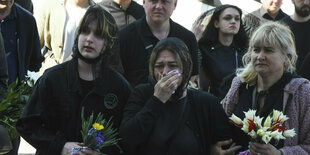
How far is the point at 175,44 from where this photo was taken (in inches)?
186

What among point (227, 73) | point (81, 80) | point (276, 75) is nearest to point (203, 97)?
point (276, 75)

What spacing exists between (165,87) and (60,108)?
0.79m

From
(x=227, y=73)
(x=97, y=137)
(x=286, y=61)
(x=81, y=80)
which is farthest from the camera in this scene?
(x=227, y=73)

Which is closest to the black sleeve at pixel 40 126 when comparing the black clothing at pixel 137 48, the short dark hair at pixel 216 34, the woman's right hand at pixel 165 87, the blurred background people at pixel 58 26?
the woman's right hand at pixel 165 87

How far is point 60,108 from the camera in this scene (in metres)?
4.57

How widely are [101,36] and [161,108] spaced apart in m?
0.73

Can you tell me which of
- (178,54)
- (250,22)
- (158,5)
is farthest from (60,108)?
(250,22)

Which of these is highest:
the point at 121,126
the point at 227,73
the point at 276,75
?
the point at 276,75

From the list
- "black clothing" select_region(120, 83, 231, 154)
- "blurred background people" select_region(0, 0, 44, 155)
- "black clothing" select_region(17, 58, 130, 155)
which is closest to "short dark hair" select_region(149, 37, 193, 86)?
"black clothing" select_region(120, 83, 231, 154)

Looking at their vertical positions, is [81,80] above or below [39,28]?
above

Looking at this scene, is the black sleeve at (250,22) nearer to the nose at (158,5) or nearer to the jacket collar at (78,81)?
the nose at (158,5)

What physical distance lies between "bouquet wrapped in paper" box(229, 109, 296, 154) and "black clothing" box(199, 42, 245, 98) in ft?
7.57

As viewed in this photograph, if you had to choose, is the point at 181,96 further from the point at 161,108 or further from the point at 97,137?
the point at 97,137

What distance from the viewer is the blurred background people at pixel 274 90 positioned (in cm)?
470
